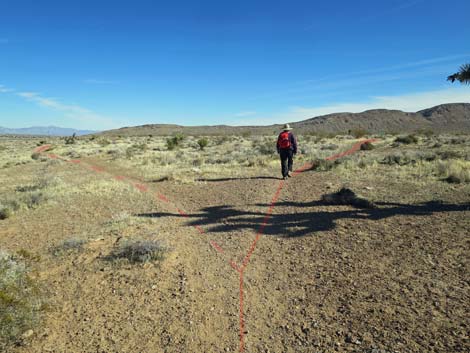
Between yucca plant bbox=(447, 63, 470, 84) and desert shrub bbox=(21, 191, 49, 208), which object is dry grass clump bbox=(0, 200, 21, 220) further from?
yucca plant bbox=(447, 63, 470, 84)

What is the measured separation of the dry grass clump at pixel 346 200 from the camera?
26.8 feet

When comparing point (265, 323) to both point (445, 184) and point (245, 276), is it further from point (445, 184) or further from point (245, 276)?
point (445, 184)

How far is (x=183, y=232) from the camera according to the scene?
7.07 meters

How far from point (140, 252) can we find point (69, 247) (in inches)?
65.0

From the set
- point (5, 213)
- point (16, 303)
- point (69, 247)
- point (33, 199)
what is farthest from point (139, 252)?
point (33, 199)

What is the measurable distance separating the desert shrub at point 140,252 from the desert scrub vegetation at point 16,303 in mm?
1418

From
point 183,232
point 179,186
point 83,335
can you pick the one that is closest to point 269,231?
point 183,232

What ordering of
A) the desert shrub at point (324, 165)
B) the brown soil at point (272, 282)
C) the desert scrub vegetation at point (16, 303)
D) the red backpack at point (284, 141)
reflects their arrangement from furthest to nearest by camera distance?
the desert shrub at point (324, 165)
the red backpack at point (284, 141)
the brown soil at point (272, 282)
the desert scrub vegetation at point (16, 303)

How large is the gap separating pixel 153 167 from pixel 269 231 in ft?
41.2

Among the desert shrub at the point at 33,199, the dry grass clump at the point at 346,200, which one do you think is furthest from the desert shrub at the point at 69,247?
the dry grass clump at the point at 346,200

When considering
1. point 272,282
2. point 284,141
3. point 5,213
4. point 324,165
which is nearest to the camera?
point 272,282

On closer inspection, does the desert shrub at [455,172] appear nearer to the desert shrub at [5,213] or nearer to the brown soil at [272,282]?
the brown soil at [272,282]

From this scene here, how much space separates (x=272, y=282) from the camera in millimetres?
4945

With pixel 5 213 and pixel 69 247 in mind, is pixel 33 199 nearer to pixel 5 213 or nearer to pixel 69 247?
pixel 5 213
